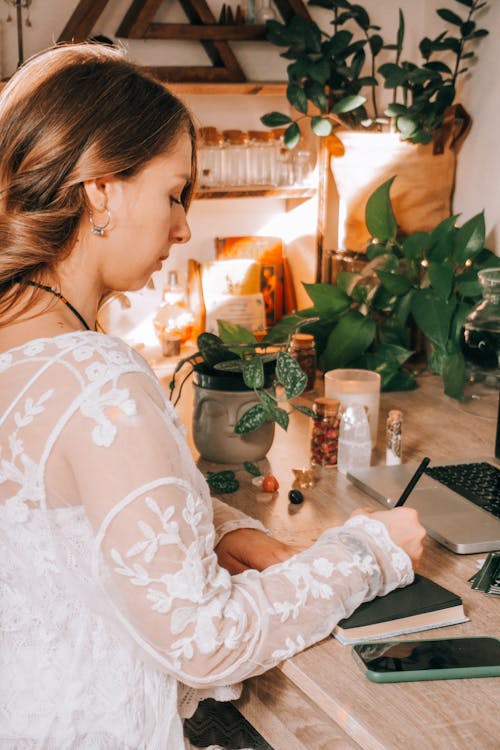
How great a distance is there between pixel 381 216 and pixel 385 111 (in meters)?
0.44

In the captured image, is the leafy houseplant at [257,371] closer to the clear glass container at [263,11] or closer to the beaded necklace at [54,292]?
the beaded necklace at [54,292]

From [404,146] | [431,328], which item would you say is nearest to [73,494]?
[431,328]

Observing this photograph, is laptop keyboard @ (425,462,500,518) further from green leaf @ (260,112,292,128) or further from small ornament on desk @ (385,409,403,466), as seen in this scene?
green leaf @ (260,112,292,128)

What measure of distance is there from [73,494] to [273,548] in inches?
16.4

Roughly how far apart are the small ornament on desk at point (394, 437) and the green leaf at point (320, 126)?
135 cm

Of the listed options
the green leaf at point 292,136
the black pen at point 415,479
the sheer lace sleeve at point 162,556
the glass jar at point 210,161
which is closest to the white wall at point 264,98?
→ the glass jar at point 210,161

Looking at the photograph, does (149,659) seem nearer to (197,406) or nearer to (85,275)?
(85,275)

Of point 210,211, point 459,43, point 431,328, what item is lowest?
point 431,328

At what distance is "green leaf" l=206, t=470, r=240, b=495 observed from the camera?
164 cm

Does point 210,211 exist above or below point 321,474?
above

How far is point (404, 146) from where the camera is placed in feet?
8.89

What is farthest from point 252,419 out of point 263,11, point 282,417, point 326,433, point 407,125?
point 263,11

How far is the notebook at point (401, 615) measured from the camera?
44.4 inches

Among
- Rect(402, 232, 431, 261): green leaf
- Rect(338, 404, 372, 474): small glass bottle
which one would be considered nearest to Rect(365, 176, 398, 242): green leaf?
Rect(402, 232, 431, 261): green leaf
